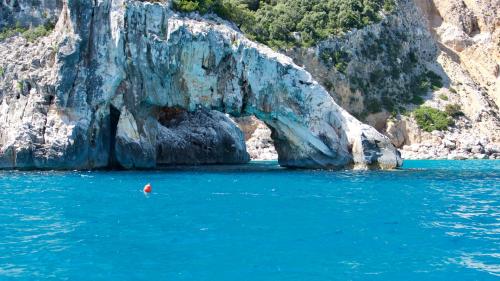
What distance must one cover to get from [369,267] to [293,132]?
3106cm

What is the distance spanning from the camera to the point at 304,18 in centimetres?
7594

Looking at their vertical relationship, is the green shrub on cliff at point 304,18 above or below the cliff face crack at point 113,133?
above

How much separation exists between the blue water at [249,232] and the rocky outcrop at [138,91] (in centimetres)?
1209

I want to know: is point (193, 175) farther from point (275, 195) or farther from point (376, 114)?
point (376, 114)

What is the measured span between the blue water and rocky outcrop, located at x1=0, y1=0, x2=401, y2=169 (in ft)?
39.7

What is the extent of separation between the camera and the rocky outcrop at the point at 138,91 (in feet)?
136

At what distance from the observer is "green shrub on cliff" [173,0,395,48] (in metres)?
72.5

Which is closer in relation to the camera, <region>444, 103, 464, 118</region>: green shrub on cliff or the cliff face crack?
the cliff face crack

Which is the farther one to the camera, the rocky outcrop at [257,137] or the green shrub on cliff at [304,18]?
the green shrub on cliff at [304,18]

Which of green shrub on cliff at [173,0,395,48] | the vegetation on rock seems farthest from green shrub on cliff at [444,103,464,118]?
the vegetation on rock

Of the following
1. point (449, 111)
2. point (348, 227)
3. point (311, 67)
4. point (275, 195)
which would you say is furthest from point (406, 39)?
point (348, 227)

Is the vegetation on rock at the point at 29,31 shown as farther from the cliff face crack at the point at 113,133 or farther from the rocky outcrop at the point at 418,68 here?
the rocky outcrop at the point at 418,68

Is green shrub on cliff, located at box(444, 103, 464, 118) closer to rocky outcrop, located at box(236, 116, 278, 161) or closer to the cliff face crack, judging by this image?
rocky outcrop, located at box(236, 116, 278, 161)

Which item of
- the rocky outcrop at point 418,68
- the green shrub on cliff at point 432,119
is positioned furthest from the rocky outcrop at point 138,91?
the green shrub on cliff at point 432,119
